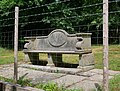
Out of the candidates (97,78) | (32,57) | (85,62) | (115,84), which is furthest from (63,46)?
(115,84)

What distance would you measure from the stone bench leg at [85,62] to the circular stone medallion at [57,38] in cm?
81

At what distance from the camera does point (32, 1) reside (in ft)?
52.6

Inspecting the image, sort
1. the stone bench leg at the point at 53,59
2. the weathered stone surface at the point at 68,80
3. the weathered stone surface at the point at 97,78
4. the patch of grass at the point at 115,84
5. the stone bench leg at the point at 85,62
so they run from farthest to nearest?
1. the stone bench leg at the point at 53,59
2. the stone bench leg at the point at 85,62
3. the weathered stone surface at the point at 97,78
4. the weathered stone surface at the point at 68,80
5. the patch of grass at the point at 115,84

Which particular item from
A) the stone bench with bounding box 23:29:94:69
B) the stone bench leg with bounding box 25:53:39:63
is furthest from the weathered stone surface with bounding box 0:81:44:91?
the stone bench leg with bounding box 25:53:39:63

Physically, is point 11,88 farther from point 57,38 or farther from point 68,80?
point 57,38

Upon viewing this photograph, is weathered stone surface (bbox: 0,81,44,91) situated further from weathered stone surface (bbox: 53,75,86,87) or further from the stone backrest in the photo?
the stone backrest

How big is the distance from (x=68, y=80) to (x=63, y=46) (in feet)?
6.05

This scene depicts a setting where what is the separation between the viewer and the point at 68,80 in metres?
5.94

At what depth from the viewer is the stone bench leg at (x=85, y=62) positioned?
7138 millimetres

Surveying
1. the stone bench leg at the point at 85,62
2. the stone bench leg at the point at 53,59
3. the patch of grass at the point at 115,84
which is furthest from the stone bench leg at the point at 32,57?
the patch of grass at the point at 115,84

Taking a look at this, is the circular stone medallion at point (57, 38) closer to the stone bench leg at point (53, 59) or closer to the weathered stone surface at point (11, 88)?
the stone bench leg at point (53, 59)

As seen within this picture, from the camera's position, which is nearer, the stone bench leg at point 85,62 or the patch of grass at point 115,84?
the patch of grass at point 115,84

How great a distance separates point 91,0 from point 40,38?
1216cm

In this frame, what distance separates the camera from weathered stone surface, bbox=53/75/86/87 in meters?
5.56
